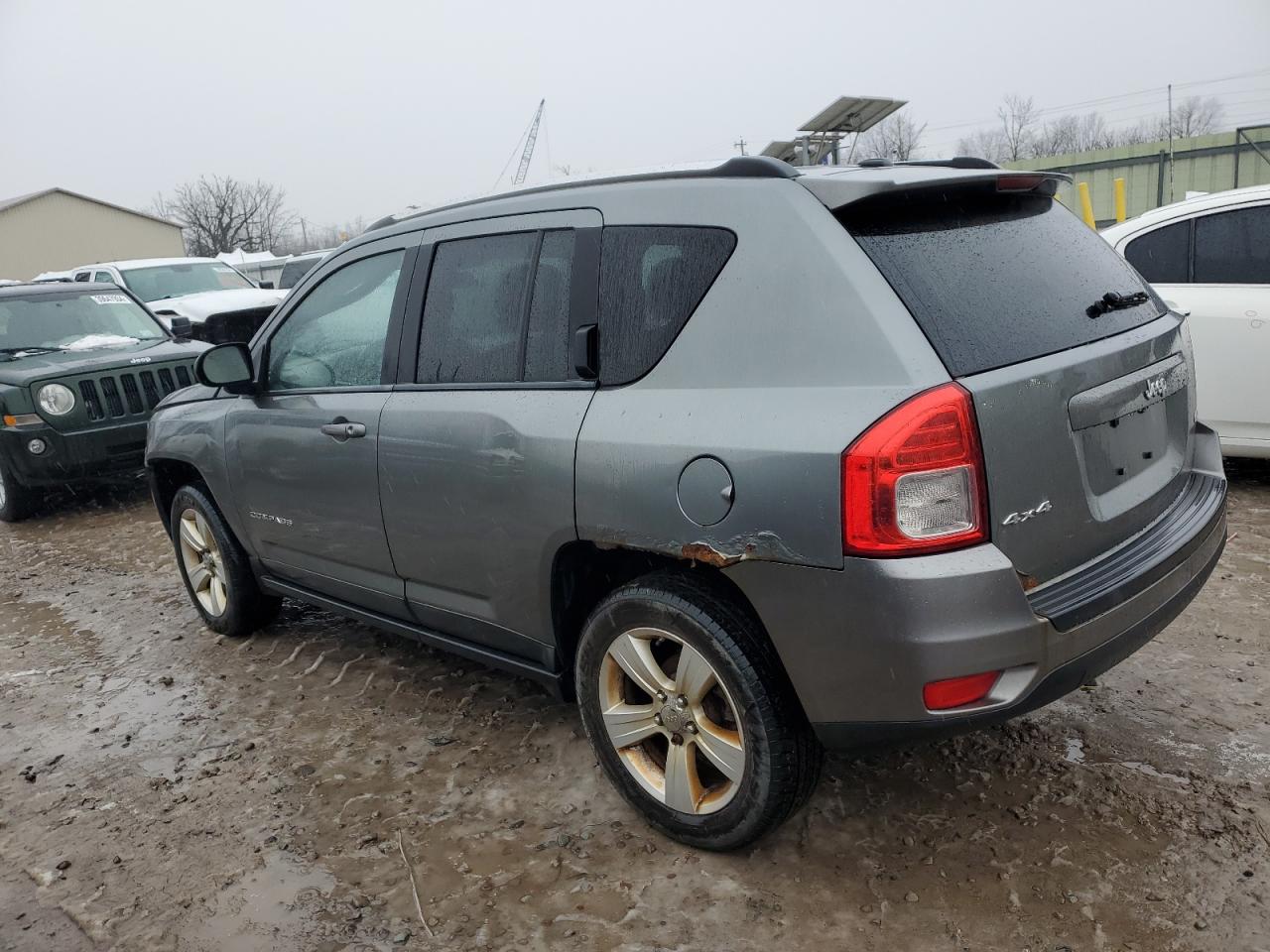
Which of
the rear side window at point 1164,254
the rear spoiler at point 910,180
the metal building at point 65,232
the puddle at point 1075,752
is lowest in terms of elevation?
the puddle at point 1075,752

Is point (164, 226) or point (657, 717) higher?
point (164, 226)

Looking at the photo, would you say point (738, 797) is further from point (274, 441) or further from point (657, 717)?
point (274, 441)

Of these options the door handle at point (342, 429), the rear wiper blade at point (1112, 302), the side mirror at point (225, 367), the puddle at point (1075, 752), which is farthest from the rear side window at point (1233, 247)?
the side mirror at point (225, 367)

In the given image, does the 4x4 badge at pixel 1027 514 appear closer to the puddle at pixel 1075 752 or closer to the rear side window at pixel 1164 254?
the puddle at pixel 1075 752

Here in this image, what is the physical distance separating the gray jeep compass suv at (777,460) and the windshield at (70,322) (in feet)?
20.1

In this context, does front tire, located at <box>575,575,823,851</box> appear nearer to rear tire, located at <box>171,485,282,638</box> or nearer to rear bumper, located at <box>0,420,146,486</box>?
rear tire, located at <box>171,485,282,638</box>

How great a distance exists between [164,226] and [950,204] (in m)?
57.2

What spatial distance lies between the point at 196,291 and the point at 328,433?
39.0 feet

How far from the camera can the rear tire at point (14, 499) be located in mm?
7554

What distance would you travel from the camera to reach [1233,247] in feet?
17.7

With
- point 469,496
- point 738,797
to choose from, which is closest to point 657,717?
point 738,797

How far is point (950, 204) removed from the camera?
2547 mm

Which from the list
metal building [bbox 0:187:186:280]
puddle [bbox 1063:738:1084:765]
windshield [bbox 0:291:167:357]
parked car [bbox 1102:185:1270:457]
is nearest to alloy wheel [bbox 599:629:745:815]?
puddle [bbox 1063:738:1084:765]

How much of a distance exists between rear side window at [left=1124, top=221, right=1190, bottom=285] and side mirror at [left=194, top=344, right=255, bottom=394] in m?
4.88
